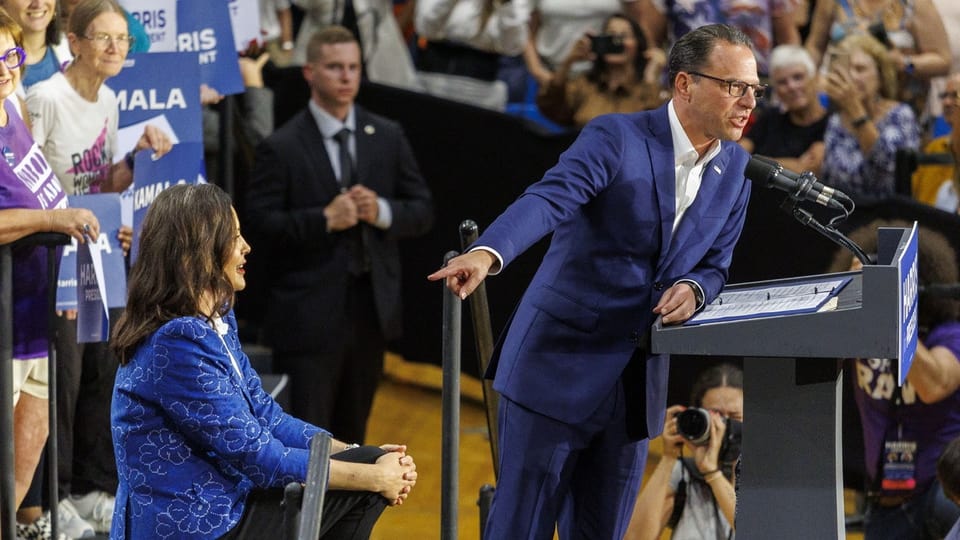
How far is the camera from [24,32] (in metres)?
4.80

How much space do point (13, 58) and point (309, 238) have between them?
1961 mm

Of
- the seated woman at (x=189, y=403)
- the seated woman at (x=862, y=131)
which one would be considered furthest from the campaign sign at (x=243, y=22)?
the seated woman at (x=189, y=403)

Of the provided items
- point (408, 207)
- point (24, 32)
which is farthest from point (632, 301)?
point (408, 207)

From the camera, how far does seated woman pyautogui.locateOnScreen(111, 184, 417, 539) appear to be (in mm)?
3199

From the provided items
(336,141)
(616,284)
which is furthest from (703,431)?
(336,141)

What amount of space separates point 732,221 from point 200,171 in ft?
6.31

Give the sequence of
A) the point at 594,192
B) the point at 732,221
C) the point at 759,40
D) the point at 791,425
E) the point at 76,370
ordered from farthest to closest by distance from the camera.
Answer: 1. the point at 759,40
2. the point at 76,370
3. the point at 732,221
4. the point at 594,192
5. the point at 791,425

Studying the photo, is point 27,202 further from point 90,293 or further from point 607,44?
point 607,44

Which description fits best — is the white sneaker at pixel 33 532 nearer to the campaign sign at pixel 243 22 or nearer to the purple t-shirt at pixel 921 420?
the campaign sign at pixel 243 22

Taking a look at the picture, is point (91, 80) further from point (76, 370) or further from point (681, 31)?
point (681, 31)

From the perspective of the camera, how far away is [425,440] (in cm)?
709

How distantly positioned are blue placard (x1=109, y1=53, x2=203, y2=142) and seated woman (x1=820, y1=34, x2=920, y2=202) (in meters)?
2.66

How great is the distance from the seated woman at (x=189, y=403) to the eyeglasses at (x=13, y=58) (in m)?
1.12

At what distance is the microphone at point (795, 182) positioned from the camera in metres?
3.29
